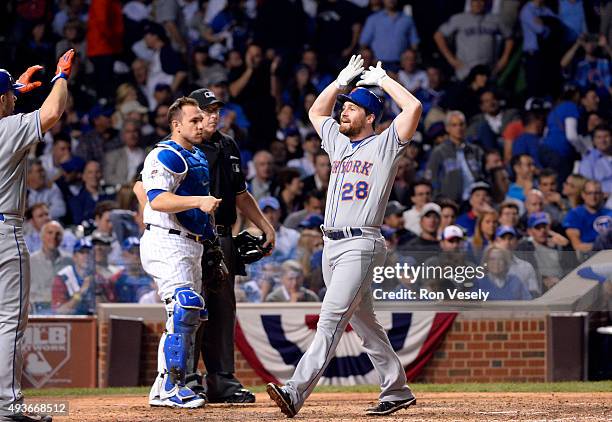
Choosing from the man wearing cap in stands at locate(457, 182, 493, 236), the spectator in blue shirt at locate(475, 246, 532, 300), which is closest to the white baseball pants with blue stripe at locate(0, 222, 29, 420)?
the spectator in blue shirt at locate(475, 246, 532, 300)

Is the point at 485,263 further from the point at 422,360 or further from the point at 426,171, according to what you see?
the point at 426,171

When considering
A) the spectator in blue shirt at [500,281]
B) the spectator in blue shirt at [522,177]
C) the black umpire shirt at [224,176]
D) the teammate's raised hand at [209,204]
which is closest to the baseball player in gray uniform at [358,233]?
the teammate's raised hand at [209,204]

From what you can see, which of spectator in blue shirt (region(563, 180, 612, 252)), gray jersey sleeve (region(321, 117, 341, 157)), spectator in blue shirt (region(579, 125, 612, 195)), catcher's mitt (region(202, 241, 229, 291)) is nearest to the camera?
gray jersey sleeve (region(321, 117, 341, 157))

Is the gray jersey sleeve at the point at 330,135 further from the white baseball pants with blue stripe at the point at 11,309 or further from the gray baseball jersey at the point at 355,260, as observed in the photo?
the white baseball pants with blue stripe at the point at 11,309

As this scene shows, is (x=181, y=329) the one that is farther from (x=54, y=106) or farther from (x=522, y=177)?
(x=522, y=177)

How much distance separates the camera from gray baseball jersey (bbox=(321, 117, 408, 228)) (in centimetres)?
767

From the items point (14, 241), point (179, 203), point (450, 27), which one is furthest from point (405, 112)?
point (450, 27)

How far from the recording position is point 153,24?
58.6 feet

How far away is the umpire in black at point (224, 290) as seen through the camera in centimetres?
909

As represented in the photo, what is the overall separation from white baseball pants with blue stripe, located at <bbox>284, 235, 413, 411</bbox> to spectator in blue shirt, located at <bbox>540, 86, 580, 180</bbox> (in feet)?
27.2

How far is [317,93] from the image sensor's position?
17.0m

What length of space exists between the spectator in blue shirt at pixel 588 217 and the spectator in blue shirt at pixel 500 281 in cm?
201

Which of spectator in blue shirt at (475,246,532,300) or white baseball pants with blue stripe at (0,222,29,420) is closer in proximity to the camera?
white baseball pants with blue stripe at (0,222,29,420)

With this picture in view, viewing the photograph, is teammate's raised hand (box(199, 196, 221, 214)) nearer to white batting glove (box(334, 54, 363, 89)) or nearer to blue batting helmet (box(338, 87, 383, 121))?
blue batting helmet (box(338, 87, 383, 121))
